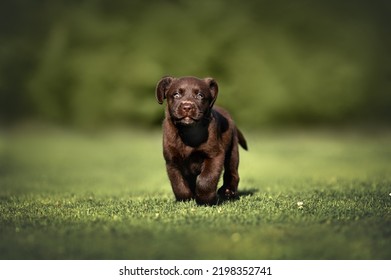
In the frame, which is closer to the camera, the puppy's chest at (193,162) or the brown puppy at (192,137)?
the brown puppy at (192,137)

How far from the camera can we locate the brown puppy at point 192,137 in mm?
5160

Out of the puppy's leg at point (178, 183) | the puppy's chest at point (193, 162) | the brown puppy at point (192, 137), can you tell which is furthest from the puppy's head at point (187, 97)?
the puppy's leg at point (178, 183)

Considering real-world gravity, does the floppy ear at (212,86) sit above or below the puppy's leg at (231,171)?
above

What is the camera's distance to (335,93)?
17031 mm

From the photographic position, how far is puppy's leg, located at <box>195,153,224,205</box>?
5285 mm

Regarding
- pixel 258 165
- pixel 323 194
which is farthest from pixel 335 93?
pixel 323 194

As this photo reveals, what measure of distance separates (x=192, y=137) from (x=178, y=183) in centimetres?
48

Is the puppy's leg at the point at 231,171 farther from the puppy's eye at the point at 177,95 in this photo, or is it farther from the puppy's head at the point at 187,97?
the puppy's eye at the point at 177,95

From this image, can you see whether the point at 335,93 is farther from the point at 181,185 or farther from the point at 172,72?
the point at 181,185

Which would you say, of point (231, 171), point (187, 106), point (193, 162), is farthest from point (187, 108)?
point (231, 171)

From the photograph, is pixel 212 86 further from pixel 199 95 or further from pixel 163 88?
pixel 163 88

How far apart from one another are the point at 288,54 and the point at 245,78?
4.77 feet

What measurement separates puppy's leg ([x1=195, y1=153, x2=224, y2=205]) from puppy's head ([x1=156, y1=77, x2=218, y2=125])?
422 mm
